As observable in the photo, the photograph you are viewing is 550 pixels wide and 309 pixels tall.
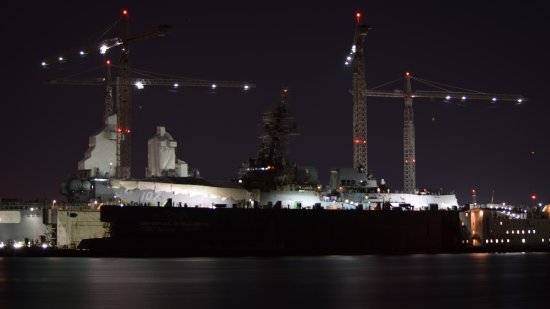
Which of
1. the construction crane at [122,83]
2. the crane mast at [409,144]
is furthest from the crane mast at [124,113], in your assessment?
the crane mast at [409,144]

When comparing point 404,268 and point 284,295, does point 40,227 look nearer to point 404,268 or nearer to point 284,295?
point 404,268

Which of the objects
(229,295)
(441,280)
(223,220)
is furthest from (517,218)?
(229,295)

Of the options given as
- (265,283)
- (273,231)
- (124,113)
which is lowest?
(265,283)

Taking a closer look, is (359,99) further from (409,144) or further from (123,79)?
(123,79)

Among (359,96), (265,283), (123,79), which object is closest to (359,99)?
(359,96)

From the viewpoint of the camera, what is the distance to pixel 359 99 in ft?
355

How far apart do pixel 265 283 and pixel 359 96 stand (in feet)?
199

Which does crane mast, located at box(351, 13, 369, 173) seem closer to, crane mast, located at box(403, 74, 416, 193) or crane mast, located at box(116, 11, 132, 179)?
crane mast, located at box(403, 74, 416, 193)

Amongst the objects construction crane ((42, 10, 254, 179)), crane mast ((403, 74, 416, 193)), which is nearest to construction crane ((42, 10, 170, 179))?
construction crane ((42, 10, 254, 179))

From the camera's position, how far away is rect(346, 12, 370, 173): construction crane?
106375 mm

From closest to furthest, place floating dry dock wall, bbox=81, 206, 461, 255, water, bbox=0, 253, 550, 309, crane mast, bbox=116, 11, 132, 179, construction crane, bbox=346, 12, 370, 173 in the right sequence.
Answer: water, bbox=0, 253, 550, 309 → floating dry dock wall, bbox=81, 206, 461, 255 → crane mast, bbox=116, 11, 132, 179 → construction crane, bbox=346, 12, 370, 173

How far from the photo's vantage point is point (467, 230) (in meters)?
88.1

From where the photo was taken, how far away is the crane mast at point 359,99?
106 metres

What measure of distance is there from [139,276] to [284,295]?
38.7ft
